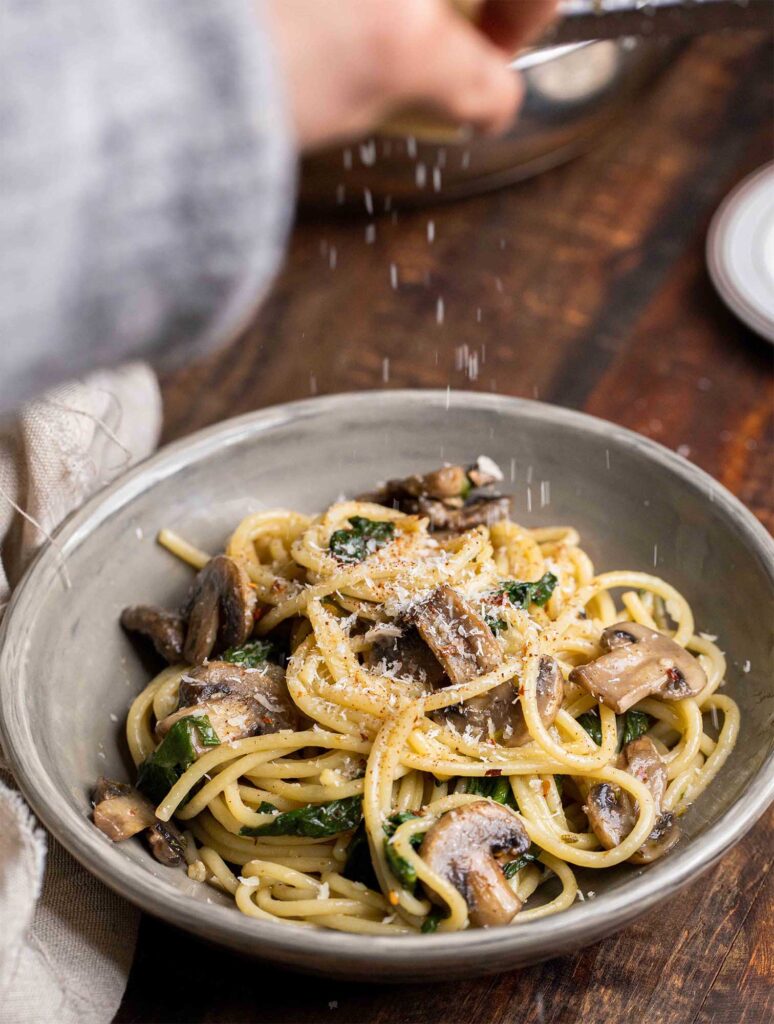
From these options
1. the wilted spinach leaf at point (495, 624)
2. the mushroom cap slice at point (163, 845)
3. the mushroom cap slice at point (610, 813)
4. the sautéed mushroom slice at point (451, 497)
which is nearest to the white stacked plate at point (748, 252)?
the sautéed mushroom slice at point (451, 497)

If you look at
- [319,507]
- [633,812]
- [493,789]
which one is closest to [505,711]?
[493,789]

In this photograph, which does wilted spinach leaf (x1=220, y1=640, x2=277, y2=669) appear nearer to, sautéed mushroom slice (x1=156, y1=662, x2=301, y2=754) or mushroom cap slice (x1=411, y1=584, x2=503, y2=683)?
sautéed mushroom slice (x1=156, y1=662, x2=301, y2=754)

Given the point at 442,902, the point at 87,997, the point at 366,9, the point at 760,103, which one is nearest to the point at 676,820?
the point at 442,902

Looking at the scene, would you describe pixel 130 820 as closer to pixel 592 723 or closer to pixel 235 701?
pixel 235 701

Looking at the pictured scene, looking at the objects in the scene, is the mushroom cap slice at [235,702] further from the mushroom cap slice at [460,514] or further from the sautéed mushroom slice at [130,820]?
the mushroom cap slice at [460,514]

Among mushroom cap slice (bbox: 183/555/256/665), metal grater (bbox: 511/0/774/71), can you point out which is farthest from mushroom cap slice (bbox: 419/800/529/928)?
metal grater (bbox: 511/0/774/71)
